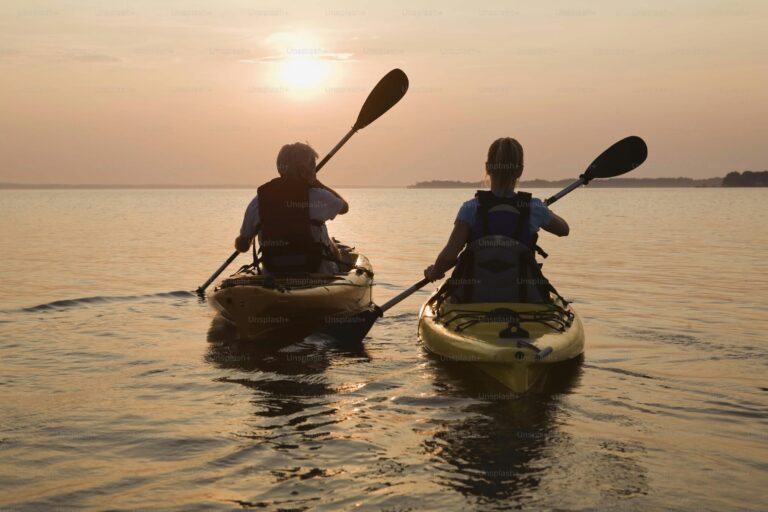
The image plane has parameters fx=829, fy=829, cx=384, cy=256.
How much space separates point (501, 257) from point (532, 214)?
43cm

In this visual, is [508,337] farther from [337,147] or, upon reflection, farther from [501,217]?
[337,147]

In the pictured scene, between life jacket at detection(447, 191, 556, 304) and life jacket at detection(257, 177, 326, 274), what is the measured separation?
2.10 m

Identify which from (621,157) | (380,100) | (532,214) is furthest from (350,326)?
(380,100)

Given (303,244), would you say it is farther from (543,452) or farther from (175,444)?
(543,452)

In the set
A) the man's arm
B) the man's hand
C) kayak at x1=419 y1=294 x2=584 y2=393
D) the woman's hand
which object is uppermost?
the man's arm

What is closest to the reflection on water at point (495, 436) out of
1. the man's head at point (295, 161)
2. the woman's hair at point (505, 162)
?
the woman's hair at point (505, 162)

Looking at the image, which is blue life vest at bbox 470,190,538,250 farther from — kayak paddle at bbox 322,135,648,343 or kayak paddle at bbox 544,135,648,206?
kayak paddle at bbox 544,135,648,206

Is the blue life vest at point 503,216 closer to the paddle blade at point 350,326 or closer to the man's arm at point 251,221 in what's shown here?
the paddle blade at point 350,326

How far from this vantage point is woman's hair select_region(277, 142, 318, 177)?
843cm

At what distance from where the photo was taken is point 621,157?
9211 mm

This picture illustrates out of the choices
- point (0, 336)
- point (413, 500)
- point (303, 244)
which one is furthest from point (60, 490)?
point (0, 336)

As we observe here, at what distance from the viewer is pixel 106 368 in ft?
25.3

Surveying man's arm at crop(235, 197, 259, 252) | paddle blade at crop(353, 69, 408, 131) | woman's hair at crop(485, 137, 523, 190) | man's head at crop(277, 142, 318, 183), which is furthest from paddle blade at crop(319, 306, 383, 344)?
paddle blade at crop(353, 69, 408, 131)

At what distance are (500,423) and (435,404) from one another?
0.74 metres
